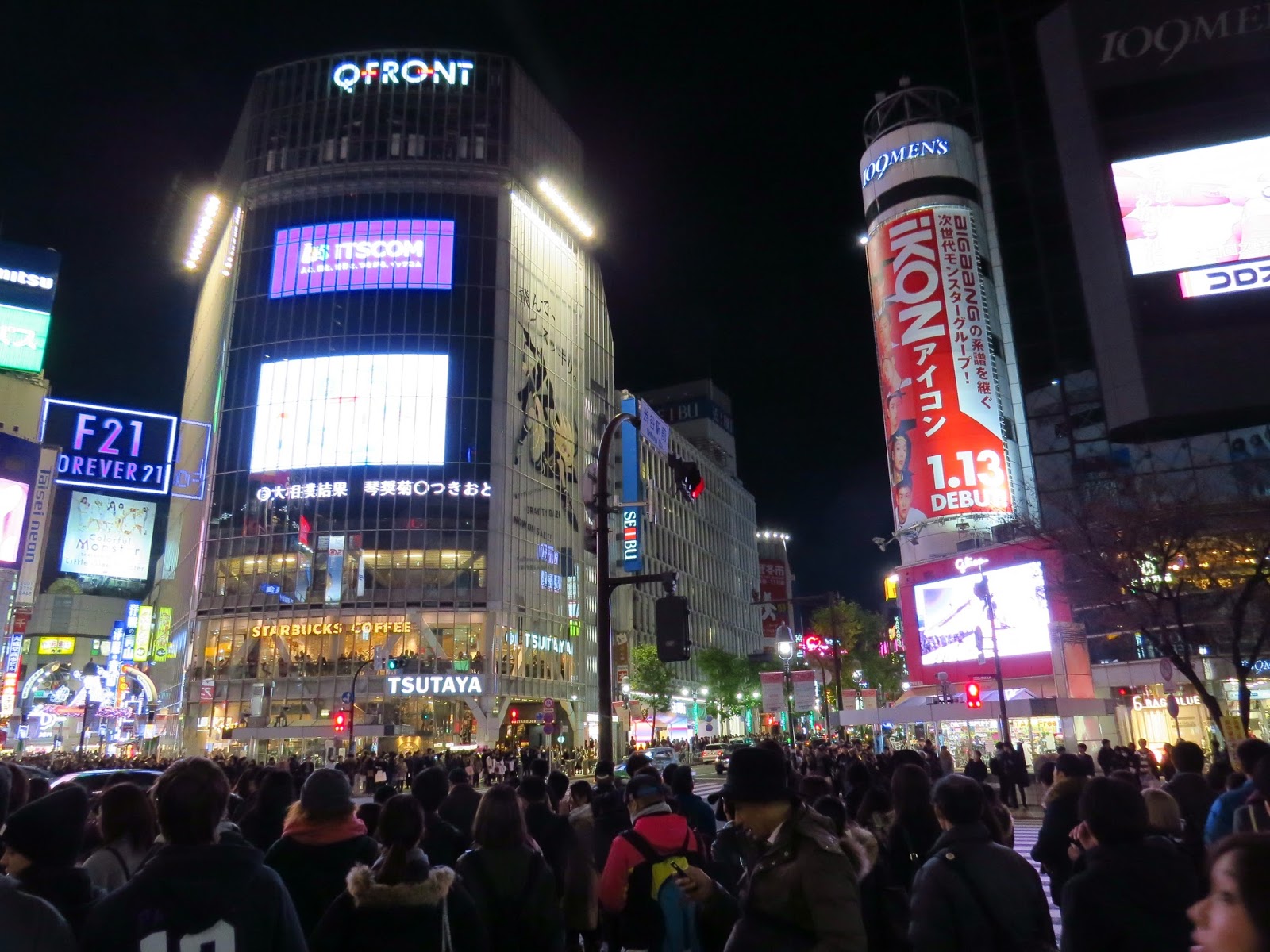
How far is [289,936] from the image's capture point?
3756mm

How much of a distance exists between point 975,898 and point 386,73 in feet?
246

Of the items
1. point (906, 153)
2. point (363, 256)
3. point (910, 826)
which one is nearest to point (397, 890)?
point (910, 826)

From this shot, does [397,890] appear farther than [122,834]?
No

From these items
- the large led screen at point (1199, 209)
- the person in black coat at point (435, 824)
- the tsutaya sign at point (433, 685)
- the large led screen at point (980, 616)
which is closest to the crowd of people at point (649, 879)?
the person in black coat at point (435, 824)

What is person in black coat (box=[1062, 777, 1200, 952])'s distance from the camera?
Answer: 12.5ft

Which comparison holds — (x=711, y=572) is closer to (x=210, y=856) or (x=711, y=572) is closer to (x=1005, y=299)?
(x=1005, y=299)

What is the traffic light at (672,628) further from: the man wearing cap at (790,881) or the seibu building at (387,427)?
the seibu building at (387,427)

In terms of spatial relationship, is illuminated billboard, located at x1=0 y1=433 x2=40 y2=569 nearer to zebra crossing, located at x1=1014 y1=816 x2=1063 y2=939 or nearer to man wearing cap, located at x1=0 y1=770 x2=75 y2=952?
zebra crossing, located at x1=1014 y1=816 x2=1063 y2=939

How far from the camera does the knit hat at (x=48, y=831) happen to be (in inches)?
146

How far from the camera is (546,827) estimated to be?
7285 mm

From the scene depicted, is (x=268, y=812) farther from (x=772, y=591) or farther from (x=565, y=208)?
(x=772, y=591)

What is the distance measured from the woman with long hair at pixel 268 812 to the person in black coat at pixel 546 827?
1904 mm

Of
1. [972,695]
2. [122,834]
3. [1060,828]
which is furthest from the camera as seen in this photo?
[972,695]

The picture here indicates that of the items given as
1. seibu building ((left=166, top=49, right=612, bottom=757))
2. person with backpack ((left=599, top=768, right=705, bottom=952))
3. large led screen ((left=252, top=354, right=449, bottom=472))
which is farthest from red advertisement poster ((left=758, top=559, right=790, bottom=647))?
person with backpack ((left=599, top=768, right=705, bottom=952))
